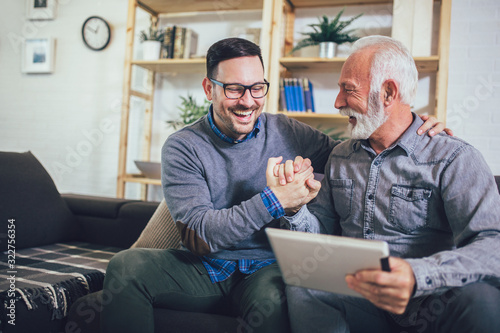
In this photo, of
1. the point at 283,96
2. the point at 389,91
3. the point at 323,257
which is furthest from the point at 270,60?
the point at 323,257

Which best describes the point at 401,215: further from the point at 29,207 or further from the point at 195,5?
the point at 195,5

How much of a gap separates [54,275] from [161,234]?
0.43m

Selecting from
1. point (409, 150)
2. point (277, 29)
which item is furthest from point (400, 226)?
point (277, 29)

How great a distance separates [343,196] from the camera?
4.63ft

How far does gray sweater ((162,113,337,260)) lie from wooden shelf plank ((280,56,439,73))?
4.08ft

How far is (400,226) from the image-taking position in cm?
127

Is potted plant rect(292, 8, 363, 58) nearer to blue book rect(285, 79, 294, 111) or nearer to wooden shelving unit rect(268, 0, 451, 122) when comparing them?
wooden shelving unit rect(268, 0, 451, 122)

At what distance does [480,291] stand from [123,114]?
9.18 feet

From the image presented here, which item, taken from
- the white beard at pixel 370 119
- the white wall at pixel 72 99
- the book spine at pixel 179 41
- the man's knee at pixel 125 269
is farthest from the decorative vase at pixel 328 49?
the man's knee at pixel 125 269

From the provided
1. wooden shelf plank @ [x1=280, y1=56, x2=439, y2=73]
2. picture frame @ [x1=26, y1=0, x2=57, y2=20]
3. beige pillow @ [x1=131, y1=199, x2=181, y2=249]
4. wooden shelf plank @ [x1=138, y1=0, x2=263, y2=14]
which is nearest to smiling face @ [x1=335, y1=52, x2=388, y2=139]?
beige pillow @ [x1=131, y1=199, x2=181, y2=249]

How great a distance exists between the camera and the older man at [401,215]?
944 millimetres

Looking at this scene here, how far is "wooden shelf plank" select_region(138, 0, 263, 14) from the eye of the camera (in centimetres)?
316

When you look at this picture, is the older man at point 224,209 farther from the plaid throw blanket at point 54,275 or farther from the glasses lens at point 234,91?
the plaid throw blanket at point 54,275

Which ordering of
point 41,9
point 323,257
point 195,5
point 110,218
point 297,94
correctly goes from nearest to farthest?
1. point 323,257
2. point 110,218
3. point 297,94
4. point 195,5
5. point 41,9
